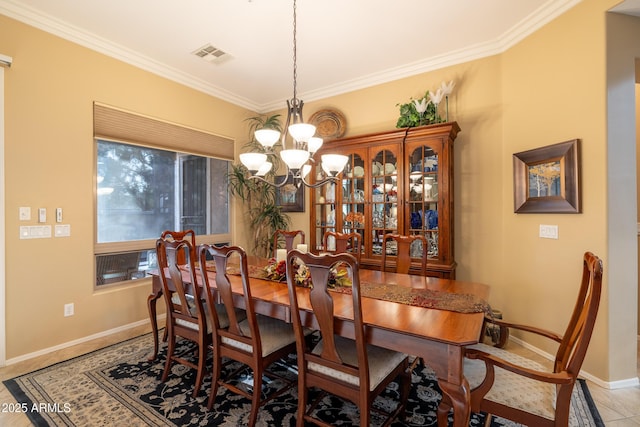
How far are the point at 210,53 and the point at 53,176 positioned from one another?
1.96 m

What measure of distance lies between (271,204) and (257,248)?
0.72 metres

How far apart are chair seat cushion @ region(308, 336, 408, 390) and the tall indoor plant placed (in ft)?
9.87

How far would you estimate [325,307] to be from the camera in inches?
57.4

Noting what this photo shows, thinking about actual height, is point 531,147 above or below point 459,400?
above

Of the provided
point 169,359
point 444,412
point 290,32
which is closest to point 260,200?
point 290,32

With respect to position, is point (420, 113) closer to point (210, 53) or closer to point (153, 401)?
point (210, 53)

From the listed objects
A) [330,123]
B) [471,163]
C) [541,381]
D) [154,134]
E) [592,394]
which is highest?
[330,123]

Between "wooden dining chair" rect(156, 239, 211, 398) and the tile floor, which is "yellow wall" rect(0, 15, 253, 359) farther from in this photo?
"wooden dining chair" rect(156, 239, 211, 398)

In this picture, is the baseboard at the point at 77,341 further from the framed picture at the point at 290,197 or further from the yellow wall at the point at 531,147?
A: the yellow wall at the point at 531,147

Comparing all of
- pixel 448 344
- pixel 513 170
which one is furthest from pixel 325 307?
pixel 513 170

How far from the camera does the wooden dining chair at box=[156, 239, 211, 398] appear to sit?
2.07 m

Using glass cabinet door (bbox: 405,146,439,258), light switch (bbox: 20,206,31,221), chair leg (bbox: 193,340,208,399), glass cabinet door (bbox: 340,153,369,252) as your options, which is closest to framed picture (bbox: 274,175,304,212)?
glass cabinet door (bbox: 340,153,369,252)

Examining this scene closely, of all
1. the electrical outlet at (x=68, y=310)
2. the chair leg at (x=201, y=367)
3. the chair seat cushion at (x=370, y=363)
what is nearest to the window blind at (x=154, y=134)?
the electrical outlet at (x=68, y=310)

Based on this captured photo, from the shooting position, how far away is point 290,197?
462cm
